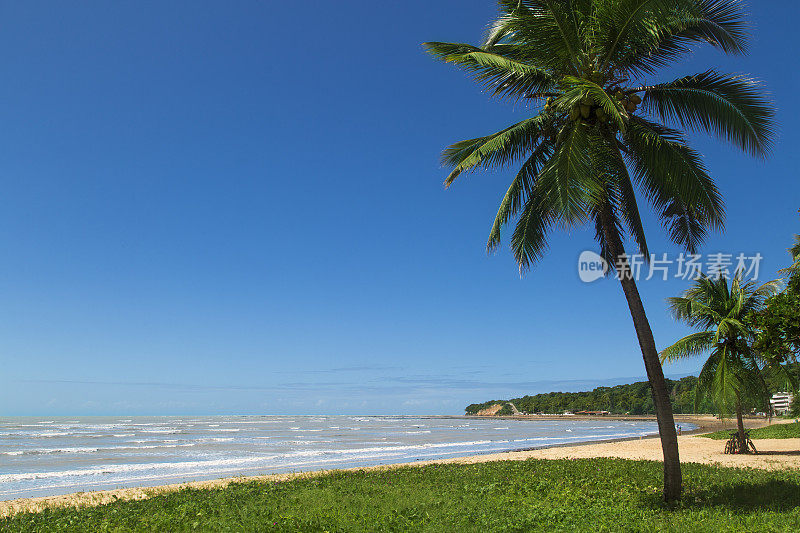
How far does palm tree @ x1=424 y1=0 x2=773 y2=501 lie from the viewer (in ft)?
29.0

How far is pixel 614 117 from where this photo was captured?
854 cm

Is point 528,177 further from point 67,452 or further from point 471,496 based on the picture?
point 67,452

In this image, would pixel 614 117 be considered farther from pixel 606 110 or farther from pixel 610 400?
pixel 610 400

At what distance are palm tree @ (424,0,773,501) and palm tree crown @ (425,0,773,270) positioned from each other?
20 millimetres

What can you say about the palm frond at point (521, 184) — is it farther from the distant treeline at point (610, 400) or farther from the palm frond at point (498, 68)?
the distant treeline at point (610, 400)

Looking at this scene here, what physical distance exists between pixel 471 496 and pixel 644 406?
411 ft

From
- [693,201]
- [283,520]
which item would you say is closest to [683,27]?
[693,201]

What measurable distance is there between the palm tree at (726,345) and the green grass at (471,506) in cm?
542

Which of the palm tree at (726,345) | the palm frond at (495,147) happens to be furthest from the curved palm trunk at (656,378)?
the palm tree at (726,345)

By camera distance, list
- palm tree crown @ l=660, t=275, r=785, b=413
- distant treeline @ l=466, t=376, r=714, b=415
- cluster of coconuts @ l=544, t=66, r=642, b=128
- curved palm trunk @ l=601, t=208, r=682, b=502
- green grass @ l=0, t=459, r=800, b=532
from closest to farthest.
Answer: green grass @ l=0, t=459, r=800, b=532
curved palm trunk @ l=601, t=208, r=682, b=502
cluster of coconuts @ l=544, t=66, r=642, b=128
palm tree crown @ l=660, t=275, r=785, b=413
distant treeline @ l=466, t=376, r=714, b=415

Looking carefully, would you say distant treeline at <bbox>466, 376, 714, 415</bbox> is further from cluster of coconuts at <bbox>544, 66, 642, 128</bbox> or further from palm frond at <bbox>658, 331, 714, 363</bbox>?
cluster of coconuts at <bbox>544, 66, 642, 128</bbox>

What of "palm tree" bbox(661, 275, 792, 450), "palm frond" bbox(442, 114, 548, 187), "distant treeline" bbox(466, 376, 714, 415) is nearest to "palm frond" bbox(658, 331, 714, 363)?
"palm tree" bbox(661, 275, 792, 450)

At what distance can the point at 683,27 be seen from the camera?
9.61m

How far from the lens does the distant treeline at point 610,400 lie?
11781 cm
